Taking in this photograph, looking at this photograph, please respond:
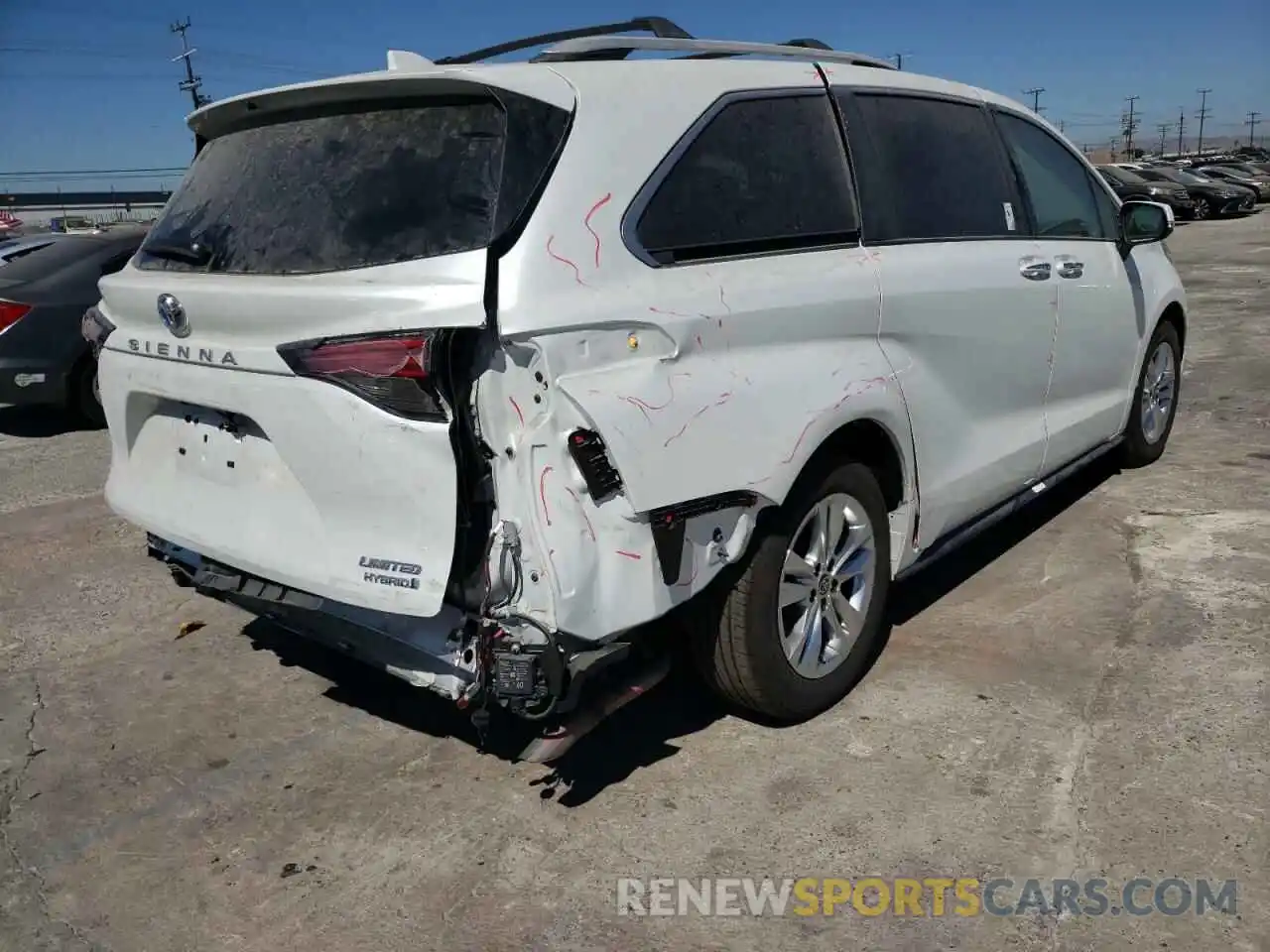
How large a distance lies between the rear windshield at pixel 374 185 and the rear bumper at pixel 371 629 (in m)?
0.87

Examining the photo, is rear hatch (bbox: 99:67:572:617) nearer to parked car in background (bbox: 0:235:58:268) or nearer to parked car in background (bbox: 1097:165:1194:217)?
parked car in background (bbox: 0:235:58:268)

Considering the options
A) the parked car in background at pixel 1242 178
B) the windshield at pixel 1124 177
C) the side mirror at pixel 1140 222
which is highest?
the side mirror at pixel 1140 222

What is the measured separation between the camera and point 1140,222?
5156 mm

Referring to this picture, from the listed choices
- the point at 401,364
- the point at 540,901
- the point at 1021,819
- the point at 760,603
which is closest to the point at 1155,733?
the point at 1021,819

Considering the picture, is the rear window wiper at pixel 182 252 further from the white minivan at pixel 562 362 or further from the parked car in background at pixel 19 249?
the parked car in background at pixel 19 249

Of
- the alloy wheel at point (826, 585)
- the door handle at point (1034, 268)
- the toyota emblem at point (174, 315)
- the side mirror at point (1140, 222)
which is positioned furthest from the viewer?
the side mirror at point (1140, 222)

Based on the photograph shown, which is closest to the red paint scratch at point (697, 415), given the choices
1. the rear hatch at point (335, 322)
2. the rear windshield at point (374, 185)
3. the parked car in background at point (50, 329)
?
the rear hatch at point (335, 322)

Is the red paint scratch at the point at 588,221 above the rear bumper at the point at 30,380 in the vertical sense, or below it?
above

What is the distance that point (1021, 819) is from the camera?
290 cm

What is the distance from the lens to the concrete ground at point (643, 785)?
262 centimetres

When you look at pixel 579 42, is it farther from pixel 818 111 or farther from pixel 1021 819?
pixel 1021 819

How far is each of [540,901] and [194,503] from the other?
1515mm

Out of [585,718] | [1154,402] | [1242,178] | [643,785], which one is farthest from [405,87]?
[1242,178]

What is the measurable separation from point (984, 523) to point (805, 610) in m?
1.25
